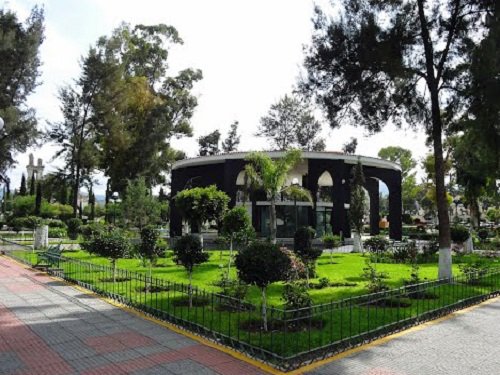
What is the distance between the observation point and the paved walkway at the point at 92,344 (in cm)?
704

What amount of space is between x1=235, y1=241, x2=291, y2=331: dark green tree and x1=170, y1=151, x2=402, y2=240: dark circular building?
2224 centimetres

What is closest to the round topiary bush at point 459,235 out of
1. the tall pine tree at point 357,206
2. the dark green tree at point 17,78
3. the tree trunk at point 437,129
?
the tall pine tree at point 357,206

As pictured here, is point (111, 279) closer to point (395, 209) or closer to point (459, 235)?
point (459, 235)

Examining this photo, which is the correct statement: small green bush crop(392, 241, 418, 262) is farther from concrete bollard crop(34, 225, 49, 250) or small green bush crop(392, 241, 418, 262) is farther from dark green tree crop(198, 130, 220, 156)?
dark green tree crop(198, 130, 220, 156)

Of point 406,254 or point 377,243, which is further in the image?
point 377,243

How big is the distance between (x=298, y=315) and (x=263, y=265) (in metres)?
1.26

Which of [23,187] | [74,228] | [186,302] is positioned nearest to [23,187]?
[23,187]

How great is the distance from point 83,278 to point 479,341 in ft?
40.0

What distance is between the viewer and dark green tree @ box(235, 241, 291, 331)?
8445 mm

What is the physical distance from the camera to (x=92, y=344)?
26.9 feet

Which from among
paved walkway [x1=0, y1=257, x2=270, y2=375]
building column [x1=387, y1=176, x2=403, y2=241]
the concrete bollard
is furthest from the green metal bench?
building column [x1=387, y1=176, x2=403, y2=241]

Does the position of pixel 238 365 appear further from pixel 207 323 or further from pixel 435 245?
pixel 435 245

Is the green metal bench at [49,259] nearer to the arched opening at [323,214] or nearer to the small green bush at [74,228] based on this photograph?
the small green bush at [74,228]

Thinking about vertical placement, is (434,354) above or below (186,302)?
below
